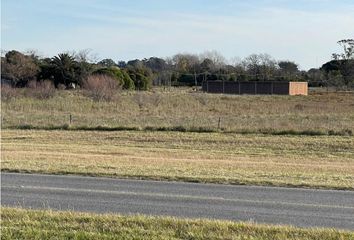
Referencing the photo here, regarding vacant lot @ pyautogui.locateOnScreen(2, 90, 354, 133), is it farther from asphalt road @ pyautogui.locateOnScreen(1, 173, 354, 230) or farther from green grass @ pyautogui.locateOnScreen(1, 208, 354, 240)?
green grass @ pyautogui.locateOnScreen(1, 208, 354, 240)

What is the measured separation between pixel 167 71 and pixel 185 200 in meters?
96.9

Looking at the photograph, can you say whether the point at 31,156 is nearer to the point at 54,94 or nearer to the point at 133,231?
the point at 133,231

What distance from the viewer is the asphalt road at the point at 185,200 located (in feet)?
27.3

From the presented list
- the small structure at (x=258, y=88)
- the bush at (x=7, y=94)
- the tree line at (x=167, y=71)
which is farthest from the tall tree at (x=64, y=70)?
the small structure at (x=258, y=88)

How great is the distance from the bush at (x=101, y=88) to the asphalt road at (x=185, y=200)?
3454 cm

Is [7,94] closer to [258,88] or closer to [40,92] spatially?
[40,92]

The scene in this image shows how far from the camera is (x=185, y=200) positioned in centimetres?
955

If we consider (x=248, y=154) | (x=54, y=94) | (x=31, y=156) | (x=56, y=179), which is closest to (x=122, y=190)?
(x=56, y=179)

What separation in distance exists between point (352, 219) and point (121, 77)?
56801 millimetres


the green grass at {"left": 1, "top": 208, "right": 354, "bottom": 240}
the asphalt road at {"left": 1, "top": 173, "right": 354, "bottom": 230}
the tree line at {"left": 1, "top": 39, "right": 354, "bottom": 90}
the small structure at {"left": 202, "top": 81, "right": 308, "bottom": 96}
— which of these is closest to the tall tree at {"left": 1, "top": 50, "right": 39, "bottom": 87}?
the tree line at {"left": 1, "top": 39, "right": 354, "bottom": 90}

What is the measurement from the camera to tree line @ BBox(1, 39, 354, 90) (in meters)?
61.1

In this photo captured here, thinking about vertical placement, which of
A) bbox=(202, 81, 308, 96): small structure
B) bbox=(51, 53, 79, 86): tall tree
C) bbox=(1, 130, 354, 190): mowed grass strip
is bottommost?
bbox=(1, 130, 354, 190): mowed grass strip

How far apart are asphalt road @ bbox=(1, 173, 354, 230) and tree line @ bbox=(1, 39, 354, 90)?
44.1 m

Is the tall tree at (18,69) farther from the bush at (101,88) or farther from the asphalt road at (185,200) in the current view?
the asphalt road at (185,200)
